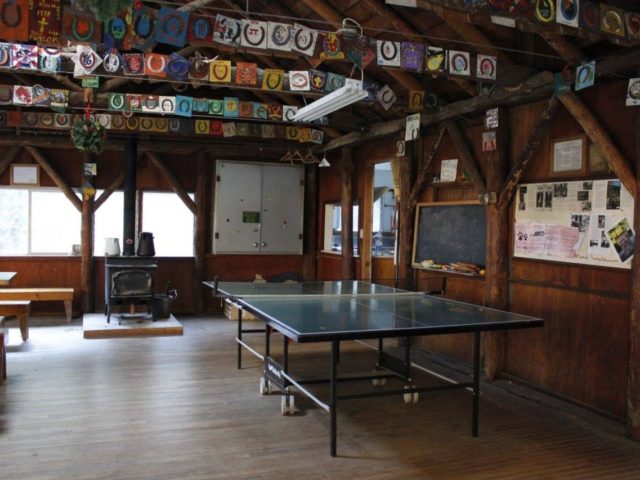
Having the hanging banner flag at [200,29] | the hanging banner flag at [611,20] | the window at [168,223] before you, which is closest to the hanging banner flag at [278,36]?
the hanging banner flag at [200,29]

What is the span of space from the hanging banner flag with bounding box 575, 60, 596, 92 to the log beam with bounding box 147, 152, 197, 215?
6457 mm

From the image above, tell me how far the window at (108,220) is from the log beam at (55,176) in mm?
349

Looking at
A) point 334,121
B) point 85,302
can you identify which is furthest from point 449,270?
point 85,302

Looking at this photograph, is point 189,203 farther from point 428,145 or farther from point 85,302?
point 428,145

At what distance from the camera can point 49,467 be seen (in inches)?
138

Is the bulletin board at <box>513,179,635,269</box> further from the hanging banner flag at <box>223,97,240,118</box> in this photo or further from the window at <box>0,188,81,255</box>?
the window at <box>0,188,81,255</box>

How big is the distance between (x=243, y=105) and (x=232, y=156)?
309cm

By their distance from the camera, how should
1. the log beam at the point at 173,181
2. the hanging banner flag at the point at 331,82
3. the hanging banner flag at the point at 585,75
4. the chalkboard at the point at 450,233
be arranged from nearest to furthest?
the hanging banner flag at the point at 585,75 → the hanging banner flag at the point at 331,82 → the chalkboard at the point at 450,233 → the log beam at the point at 173,181

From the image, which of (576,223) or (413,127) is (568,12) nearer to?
(576,223)

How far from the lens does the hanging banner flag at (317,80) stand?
556 cm

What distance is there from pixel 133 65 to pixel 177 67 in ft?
1.29

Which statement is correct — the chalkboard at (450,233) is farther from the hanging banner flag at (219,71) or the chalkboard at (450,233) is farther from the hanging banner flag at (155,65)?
the hanging banner flag at (155,65)

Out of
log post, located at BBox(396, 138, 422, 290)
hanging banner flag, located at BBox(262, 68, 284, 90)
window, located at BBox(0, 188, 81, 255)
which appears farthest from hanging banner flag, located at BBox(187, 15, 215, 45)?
window, located at BBox(0, 188, 81, 255)

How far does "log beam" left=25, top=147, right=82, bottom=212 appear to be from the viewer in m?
8.69
